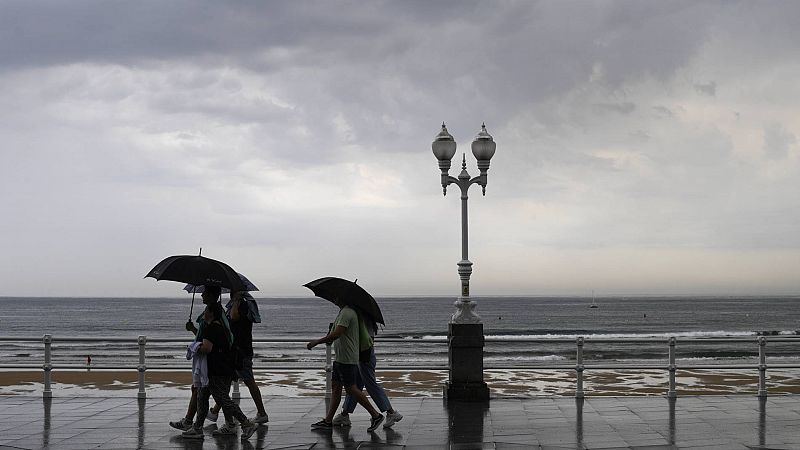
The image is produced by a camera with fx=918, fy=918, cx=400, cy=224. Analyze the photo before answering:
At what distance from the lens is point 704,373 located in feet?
85.6

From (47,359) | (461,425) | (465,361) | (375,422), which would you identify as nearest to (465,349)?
(465,361)

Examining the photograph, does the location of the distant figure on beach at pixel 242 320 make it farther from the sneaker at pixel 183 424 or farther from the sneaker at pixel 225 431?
the sneaker at pixel 183 424

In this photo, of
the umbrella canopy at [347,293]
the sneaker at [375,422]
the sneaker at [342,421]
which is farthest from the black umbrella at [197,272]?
the sneaker at [375,422]

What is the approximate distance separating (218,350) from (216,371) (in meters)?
0.24

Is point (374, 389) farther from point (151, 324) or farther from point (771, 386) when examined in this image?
point (151, 324)

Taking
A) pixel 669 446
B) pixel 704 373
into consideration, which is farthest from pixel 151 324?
pixel 669 446

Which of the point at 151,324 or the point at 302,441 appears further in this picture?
the point at 151,324

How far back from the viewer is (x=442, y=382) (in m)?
23.2

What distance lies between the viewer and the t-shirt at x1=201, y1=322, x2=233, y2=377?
10469 millimetres

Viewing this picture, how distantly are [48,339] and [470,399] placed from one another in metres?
6.41

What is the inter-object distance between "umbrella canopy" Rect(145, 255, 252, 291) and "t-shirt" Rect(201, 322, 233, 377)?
504 mm

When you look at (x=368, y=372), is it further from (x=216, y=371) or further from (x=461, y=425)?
(x=216, y=371)

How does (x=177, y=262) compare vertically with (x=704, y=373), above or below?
above

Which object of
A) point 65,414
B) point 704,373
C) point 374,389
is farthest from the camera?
point 704,373
